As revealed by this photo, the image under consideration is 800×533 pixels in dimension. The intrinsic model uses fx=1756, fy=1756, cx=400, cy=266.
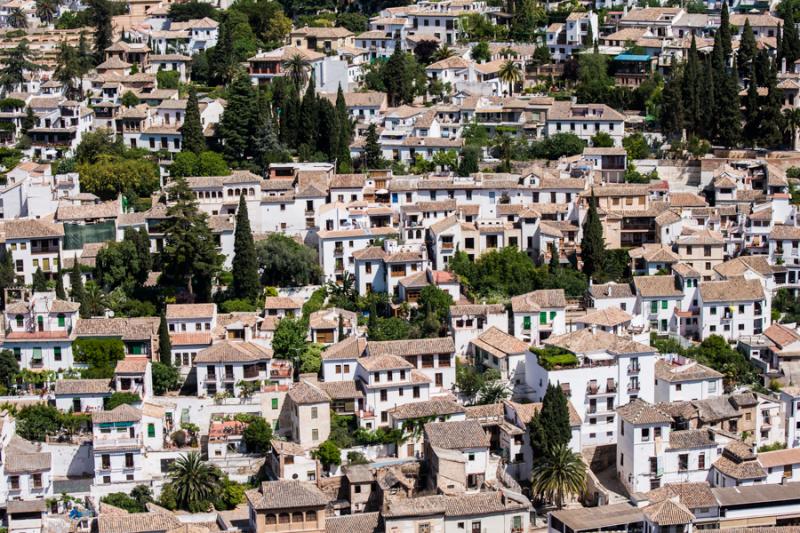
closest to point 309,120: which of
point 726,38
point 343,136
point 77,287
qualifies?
point 343,136

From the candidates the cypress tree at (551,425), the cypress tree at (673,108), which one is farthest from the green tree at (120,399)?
the cypress tree at (673,108)

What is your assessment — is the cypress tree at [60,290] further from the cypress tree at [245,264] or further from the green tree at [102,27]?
the green tree at [102,27]

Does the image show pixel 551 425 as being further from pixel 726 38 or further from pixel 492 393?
pixel 726 38

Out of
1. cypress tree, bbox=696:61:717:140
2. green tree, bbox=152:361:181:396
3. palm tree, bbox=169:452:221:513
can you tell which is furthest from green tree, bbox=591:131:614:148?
palm tree, bbox=169:452:221:513

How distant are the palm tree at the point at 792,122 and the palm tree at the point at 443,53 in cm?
1697

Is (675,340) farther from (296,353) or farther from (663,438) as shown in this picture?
(296,353)

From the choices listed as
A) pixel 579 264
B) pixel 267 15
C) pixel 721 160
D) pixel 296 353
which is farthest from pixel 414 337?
pixel 267 15

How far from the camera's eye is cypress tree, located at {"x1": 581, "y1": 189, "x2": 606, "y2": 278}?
63438 mm

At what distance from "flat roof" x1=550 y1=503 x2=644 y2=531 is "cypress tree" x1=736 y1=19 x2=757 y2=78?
97.6 feet

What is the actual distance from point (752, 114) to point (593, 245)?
12981 millimetres

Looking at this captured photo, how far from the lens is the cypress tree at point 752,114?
7238 cm

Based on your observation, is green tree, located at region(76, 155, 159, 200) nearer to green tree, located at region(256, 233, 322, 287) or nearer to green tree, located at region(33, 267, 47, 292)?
green tree, located at region(33, 267, 47, 292)

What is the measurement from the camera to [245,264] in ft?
202

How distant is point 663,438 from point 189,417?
1512 cm
